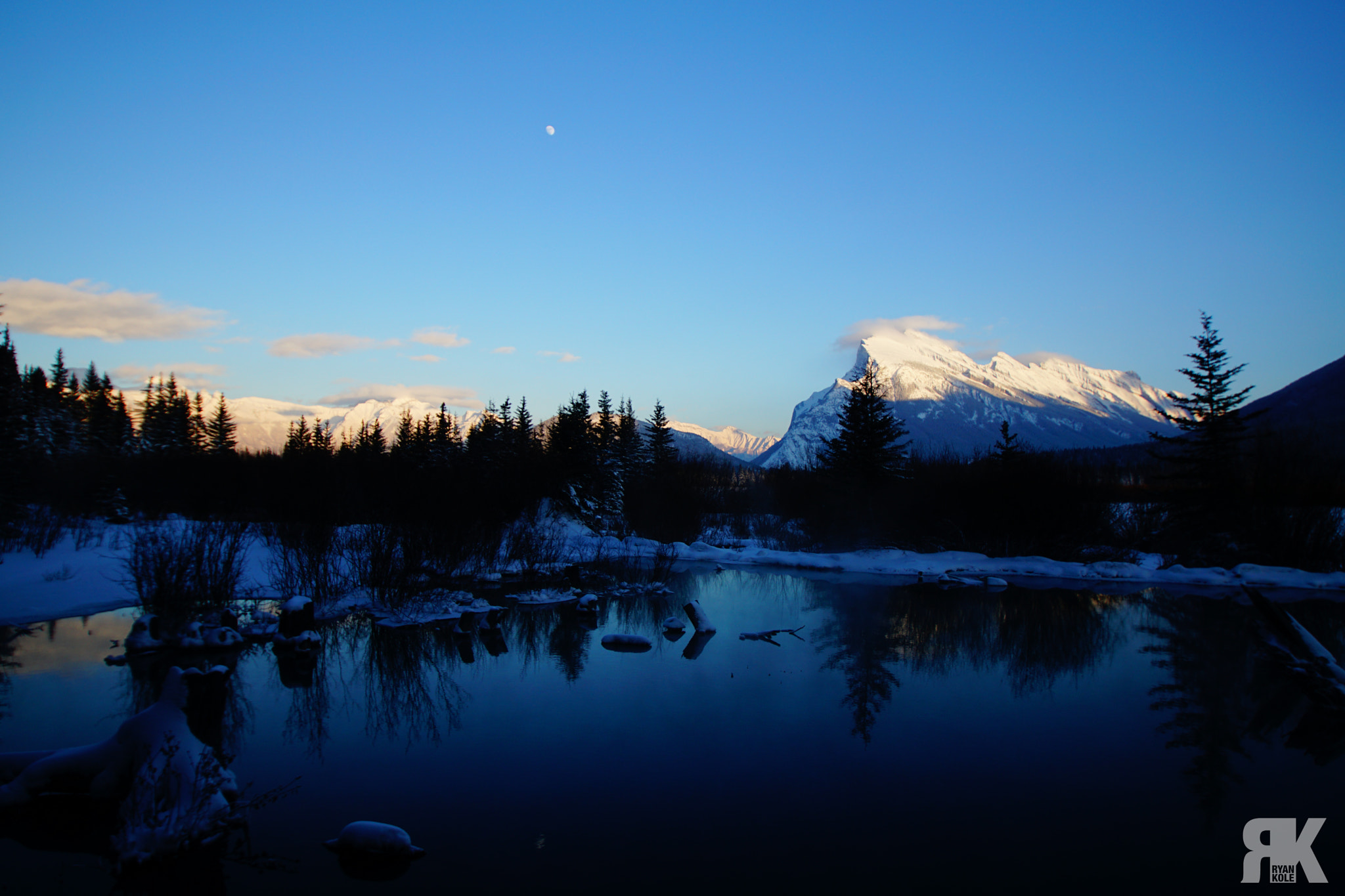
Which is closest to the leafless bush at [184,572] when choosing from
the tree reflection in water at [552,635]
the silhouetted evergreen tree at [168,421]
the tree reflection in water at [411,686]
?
the tree reflection in water at [411,686]

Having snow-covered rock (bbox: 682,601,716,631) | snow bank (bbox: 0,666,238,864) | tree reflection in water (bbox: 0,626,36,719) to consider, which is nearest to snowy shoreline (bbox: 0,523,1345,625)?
tree reflection in water (bbox: 0,626,36,719)

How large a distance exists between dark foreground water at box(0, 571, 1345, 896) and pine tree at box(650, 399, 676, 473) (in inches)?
1683

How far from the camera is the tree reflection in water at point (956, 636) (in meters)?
11.1

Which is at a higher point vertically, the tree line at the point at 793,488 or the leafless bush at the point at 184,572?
the tree line at the point at 793,488

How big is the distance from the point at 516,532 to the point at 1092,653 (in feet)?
58.5

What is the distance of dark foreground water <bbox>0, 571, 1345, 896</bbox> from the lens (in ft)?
17.8

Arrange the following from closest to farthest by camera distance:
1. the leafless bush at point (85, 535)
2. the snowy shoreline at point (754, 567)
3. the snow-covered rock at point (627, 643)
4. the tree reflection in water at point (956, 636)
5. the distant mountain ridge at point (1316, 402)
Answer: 1. the tree reflection in water at point (956, 636)
2. the snow-covered rock at point (627, 643)
3. the snowy shoreline at point (754, 567)
4. the leafless bush at point (85, 535)
5. the distant mountain ridge at point (1316, 402)

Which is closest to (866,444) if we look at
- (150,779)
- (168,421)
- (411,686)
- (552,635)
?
(552,635)

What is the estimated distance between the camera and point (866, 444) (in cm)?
3453

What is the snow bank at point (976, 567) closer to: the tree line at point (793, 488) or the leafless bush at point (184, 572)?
the tree line at point (793, 488)

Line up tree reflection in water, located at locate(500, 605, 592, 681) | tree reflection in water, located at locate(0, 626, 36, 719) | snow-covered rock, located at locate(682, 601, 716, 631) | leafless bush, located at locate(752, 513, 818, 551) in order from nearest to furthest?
tree reflection in water, located at locate(0, 626, 36, 719) → tree reflection in water, located at locate(500, 605, 592, 681) → snow-covered rock, located at locate(682, 601, 716, 631) → leafless bush, located at locate(752, 513, 818, 551)

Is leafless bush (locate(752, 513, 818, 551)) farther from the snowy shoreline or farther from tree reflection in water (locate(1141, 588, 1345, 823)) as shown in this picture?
tree reflection in water (locate(1141, 588, 1345, 823))

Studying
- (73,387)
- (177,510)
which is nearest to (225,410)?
(73,387)

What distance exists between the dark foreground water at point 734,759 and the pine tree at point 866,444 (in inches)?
799
